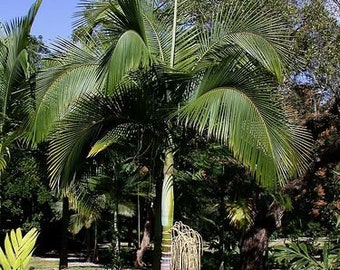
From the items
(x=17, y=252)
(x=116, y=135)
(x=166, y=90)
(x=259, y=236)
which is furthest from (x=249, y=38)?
(x=259, y=236)

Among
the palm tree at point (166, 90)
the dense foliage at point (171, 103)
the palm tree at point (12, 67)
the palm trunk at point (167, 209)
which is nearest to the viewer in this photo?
the palm tree at point (166, 90)

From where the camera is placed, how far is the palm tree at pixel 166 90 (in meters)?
5.67

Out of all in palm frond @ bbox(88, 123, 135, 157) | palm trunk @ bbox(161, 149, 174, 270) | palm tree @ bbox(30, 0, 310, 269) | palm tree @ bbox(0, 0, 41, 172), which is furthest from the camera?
palm tree @ bbox(0, 0, 41, 172)

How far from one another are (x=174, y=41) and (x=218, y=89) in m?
1.16

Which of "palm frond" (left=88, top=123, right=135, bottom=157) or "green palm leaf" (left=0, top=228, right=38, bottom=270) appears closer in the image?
"green palm leaf" (left=0, top=228, right=38, bottom=270)

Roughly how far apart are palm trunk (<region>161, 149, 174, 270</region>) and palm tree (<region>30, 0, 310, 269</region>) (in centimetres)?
1

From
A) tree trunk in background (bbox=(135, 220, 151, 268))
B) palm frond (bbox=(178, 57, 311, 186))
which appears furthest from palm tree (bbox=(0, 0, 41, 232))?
tree trunk in background (bbox=(135, 220, 151, 268))

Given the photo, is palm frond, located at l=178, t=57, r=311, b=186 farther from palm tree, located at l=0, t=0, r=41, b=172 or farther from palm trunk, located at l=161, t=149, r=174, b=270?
palm tree, located at l=0, t=0, r=41, b=172

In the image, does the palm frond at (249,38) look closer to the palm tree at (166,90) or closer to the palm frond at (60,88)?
the palm tree at (166,90)

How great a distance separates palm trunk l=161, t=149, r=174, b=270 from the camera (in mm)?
6398

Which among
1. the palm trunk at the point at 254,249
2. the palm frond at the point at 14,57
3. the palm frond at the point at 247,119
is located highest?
the palm frond at the point at 14,57

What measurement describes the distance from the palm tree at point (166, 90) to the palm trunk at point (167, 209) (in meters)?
0.01

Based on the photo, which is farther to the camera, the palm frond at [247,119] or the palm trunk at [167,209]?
the palm trunk at [167,209]

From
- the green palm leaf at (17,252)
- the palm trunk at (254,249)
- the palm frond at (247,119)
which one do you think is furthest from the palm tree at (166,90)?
the palm trunk at (254,249)
